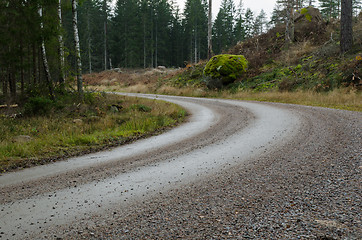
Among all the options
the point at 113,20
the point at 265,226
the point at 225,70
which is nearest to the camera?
the point at 265,226

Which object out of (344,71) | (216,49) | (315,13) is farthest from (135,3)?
(344,71)

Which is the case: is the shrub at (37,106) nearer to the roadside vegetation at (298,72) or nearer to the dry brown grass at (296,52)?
the roadside vegetation at (298,72)

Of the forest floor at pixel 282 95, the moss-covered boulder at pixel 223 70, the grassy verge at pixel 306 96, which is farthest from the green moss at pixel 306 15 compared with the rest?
the grassy verge at pixel 306 96

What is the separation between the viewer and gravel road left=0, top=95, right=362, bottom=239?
7.64 feet

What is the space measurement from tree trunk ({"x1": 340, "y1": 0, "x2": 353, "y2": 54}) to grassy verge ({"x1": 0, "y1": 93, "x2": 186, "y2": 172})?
12.2 metres

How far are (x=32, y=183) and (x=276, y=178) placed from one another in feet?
12.5

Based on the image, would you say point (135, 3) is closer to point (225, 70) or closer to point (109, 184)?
point (225, 70)

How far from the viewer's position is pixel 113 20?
59375 mm

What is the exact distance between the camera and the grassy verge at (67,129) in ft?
17.2

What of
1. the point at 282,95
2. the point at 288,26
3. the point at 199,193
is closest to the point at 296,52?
the point at 288,26

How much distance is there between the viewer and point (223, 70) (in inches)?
775

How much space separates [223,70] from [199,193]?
17.7 meters

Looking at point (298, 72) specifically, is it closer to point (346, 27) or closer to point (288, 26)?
point (346, 27)

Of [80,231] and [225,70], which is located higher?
[225,70]
